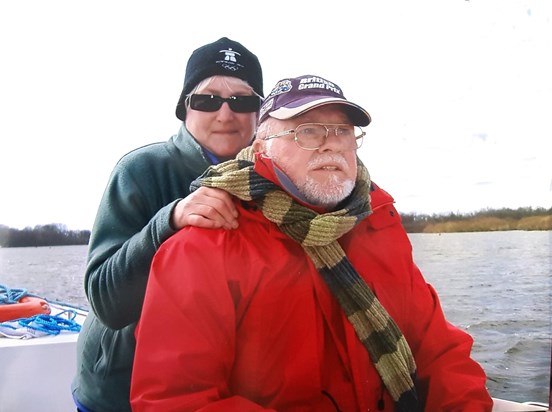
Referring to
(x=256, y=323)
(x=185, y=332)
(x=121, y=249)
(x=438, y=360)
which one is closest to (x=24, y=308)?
(x=121, y=249)

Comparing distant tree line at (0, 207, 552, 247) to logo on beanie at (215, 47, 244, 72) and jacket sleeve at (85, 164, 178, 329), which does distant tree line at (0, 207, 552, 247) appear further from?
logo on beanie at (215, 47, 244, 72)

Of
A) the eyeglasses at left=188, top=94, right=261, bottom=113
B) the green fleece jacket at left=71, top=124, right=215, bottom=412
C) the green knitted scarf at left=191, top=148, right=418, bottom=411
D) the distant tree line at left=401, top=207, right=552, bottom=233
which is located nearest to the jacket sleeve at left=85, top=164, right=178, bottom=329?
the green fleece jacket at left=71, top=124, right=215, bottom=412

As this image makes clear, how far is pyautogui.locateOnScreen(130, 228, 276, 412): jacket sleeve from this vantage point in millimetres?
1520

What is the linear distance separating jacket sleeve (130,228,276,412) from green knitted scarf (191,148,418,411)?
0.54ft

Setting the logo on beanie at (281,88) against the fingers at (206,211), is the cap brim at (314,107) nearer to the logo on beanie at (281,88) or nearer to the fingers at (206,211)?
the logo on beanie at (281,88)

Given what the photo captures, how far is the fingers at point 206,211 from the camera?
1550mm

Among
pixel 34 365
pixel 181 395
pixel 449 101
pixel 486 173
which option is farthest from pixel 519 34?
pixel 34 365

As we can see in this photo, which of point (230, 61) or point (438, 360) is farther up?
point (230, 61)

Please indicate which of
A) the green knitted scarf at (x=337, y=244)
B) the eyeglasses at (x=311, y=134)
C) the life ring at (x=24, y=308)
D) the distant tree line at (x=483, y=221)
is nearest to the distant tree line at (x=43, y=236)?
the life ring at (x=24, y=308)

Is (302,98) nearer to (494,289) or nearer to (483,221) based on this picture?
(483,221)

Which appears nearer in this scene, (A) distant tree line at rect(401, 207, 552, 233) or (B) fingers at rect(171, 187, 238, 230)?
(B) fingers at rect(171, 187, 238, 230)

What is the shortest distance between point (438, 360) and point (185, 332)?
2.49 ft

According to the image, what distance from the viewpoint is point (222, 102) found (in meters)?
1.60

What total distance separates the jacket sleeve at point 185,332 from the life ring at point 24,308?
0.52m
